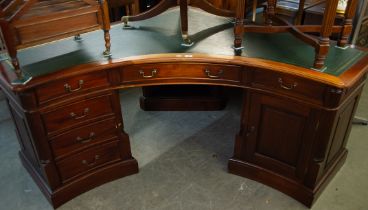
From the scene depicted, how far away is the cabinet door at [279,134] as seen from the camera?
1.70 m

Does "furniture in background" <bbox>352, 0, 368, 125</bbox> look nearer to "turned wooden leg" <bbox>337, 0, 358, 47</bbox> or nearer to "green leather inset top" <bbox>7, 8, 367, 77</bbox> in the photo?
"turned wooden leg" <bbox>337, 0, 358, 47</bbox>

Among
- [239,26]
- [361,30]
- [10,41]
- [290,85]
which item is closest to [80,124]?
[10,41]

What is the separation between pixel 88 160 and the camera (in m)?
1.94

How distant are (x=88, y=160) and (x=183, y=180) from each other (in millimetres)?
620

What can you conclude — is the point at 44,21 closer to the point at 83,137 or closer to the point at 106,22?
the point at 106,22

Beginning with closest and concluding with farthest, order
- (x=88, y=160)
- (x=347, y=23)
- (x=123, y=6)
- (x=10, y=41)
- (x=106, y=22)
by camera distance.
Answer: (x=10, y=41)
(x=106, y=22)
(x=347, y=23)
(x=88, y=160)
(x=123, y=6)

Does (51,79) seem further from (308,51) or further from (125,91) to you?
(125,91)

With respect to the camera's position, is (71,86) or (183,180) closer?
(71,86)

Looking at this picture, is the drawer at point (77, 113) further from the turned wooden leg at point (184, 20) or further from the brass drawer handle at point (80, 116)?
the turned wooden leg at point (184, 20)

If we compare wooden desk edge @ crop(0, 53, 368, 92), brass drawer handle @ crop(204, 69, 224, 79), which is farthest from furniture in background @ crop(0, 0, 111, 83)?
brass drawer handle @ crop(204, 69, 224, 79)

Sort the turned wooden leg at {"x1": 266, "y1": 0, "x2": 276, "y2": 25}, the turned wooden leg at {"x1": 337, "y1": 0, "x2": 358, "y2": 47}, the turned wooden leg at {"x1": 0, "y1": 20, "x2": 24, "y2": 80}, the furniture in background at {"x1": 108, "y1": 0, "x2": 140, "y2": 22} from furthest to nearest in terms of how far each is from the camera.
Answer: the furniture in background at {"x1": 108, "y1": 0, "x2": 140, "y2": 22}
the turned wooden leg at {"x1": 266, "y1": 0, "x2": 276, "y2": 25}
the turned wooden leg at {"x1": 337, "y1": 0, "x2": 358, "y2": 47}
the turned wooden leg at {"x1": 0, "y1": 20, "x2": 24, "y2": 80}

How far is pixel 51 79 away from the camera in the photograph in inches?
60.8

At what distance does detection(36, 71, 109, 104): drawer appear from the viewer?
1.58m

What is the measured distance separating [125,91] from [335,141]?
6.63 feet
